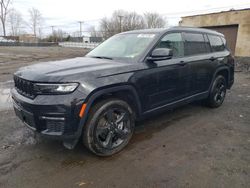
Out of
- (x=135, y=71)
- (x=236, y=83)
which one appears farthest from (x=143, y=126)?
(x=236, y=83)

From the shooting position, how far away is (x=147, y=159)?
2934 millimetres

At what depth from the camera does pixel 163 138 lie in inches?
140

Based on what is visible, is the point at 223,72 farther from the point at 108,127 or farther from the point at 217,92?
the point at 108,127

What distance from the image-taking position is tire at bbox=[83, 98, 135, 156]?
2.76m

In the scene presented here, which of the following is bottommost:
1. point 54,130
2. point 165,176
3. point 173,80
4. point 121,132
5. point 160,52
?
point 165,176

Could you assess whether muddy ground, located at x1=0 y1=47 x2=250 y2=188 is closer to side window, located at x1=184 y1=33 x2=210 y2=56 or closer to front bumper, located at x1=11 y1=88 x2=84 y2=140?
front bumper, located at x1=11 y1=88 x2=84 y2=140

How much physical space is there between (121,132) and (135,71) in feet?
3.12

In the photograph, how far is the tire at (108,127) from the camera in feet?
9.05

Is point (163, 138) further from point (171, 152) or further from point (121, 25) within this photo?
point (121, 25)

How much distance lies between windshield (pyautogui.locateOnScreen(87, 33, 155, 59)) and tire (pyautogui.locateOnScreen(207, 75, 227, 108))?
2.25 m

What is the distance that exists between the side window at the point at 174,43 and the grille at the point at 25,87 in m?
2.13

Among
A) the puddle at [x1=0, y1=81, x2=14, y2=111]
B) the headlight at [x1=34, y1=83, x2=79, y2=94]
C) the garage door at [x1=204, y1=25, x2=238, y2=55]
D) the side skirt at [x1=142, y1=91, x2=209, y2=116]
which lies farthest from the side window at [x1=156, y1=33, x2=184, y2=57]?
the garage door at [x1=204, y1=25, x2=238, y2=55]

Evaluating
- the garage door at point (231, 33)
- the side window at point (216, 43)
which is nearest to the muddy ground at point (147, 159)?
the side window at point (216, 43)

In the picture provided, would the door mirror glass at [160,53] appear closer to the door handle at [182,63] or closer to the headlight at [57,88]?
the door handle at [182,63]
